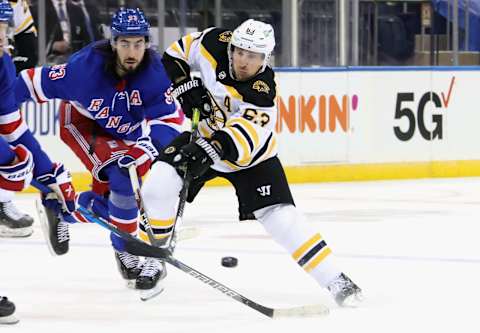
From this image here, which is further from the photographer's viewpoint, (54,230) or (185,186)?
(54,230)

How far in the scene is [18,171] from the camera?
4375 millimetres

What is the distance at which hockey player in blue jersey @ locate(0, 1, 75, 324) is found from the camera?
14.0 ft

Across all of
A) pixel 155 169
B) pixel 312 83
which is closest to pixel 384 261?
pixel 155 169

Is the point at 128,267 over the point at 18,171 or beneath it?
beneath

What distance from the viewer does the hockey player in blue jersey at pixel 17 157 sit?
4.27m

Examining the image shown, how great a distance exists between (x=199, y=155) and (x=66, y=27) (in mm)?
4305

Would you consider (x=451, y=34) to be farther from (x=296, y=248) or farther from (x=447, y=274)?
(x=296, y=248)

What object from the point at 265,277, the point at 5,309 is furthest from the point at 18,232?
the point at 5,309

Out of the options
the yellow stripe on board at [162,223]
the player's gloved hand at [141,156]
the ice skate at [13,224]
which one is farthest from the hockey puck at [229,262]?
the ice skate at [13,224]

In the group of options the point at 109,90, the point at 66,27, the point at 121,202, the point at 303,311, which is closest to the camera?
the point at 303,311

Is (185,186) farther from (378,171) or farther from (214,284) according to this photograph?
(378,171)

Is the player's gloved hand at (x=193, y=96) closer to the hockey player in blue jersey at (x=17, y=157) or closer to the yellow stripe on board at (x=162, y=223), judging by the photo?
the yellow stripe on board at (x=162, y=223)

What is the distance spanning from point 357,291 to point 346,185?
4.45m

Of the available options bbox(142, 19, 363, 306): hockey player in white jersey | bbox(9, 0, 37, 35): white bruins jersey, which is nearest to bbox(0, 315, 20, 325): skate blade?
bbox(142, 19, 363, 306): hockey player in white jersey
